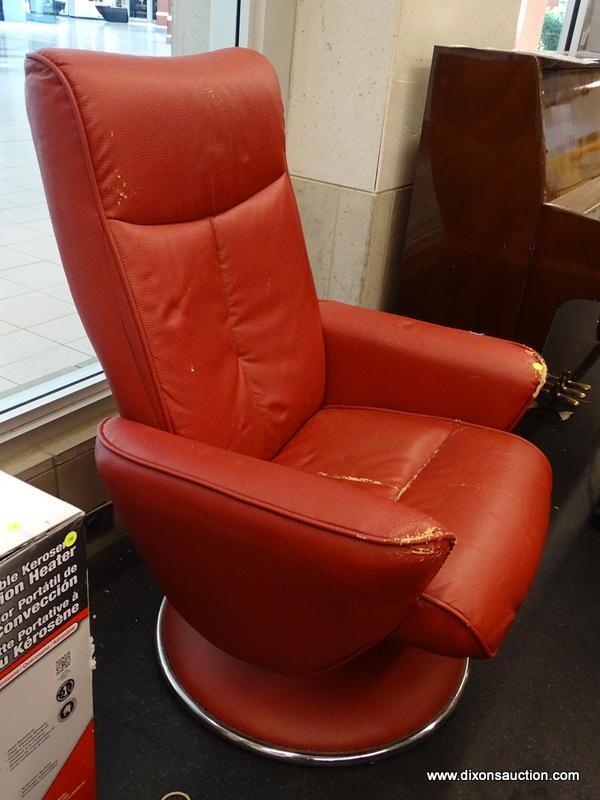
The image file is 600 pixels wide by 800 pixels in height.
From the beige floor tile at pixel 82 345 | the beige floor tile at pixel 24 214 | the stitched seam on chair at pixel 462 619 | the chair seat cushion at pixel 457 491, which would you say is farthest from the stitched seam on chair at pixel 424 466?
the beige floor tile at pixel 24 214

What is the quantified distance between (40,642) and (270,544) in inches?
12.8

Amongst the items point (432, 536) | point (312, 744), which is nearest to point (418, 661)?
point (312, 744)

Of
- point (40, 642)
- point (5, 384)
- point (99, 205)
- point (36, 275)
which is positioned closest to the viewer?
point (40, 642)

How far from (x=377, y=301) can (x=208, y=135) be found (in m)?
1.03

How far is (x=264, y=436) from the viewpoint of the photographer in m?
1.39

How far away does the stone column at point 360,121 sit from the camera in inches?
70.2

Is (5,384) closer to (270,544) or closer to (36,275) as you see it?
(36,275)

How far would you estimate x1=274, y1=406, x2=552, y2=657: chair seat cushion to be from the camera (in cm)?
102

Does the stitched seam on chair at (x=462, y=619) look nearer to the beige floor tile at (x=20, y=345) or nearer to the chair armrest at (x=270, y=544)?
the chair armrest at (x=270, y=544)

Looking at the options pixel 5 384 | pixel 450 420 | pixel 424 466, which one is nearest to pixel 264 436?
pixel 424 466

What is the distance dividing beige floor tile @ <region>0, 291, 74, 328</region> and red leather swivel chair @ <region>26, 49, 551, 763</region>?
1.12m

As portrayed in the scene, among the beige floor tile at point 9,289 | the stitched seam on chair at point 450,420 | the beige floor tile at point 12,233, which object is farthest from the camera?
the beige floor tile at point 12,233

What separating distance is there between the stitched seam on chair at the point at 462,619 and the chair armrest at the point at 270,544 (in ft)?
0.17

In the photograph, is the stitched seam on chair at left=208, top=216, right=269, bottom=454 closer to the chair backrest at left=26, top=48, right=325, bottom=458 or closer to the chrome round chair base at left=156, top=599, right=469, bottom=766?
the chair backrest at left=26, top=48, right=325, bottom=458
